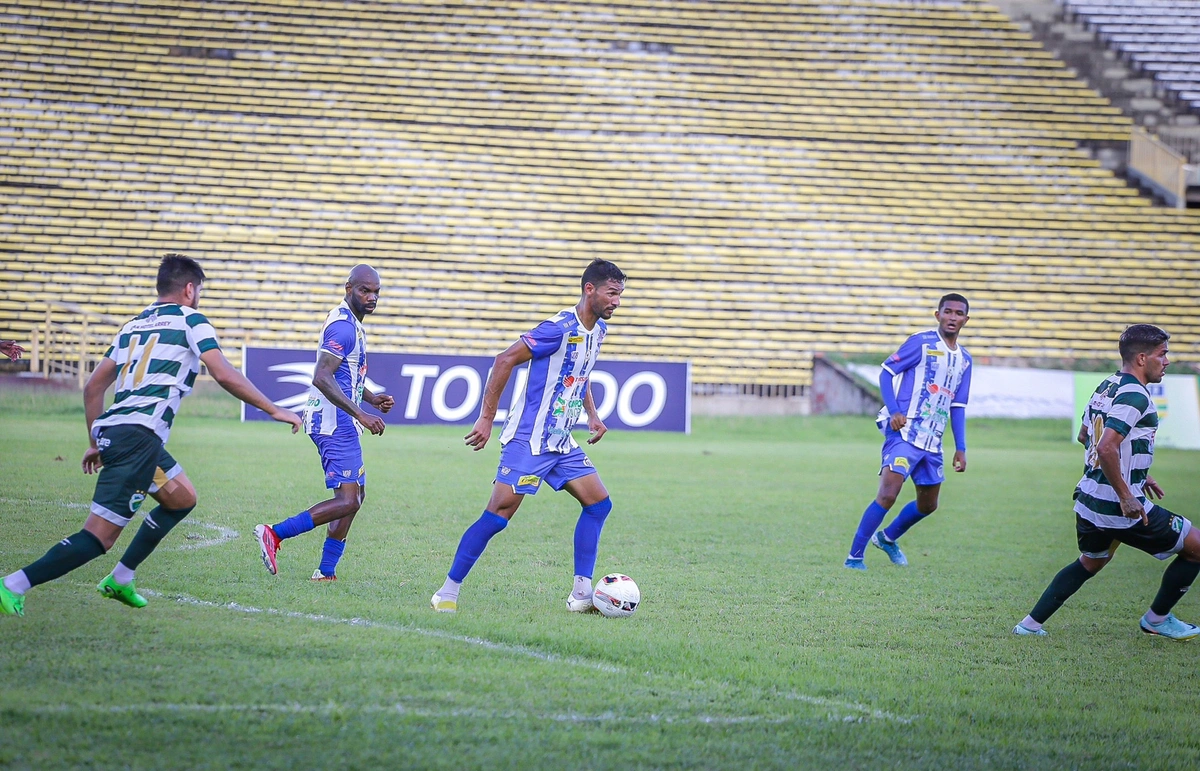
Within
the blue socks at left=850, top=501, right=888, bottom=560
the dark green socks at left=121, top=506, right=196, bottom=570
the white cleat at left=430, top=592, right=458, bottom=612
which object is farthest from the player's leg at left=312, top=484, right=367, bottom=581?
the blue socks at left=850, top=501, right=888, bottom=560

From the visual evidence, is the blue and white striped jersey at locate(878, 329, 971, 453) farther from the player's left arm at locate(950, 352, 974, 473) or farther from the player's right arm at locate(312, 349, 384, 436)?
the player's right arm at locate(312, 349, 384, 436)

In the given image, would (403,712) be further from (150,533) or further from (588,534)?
(588,534)

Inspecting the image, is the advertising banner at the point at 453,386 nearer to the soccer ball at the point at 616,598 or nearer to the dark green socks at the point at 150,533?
the soccer ball at the point at 616,598

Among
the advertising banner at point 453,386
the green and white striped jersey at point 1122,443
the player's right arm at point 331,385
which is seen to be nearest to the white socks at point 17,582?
the player's right arm at point 331,385

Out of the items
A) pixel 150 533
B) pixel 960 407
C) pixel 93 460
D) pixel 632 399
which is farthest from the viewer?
pixel 632 399

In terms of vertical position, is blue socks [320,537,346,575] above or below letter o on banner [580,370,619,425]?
below

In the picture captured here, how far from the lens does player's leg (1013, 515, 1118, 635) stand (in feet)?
21.4

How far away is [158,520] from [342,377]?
187 centimetres

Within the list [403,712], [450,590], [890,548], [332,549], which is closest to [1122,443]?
[890,548]

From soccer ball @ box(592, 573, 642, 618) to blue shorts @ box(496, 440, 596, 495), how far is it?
633 mm

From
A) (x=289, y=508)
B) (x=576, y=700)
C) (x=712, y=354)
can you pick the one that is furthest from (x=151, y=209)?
(x=576, y=700)

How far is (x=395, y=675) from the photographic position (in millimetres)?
4824

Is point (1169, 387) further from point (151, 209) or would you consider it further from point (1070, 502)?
point (151, 209)

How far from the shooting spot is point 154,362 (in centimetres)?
563
